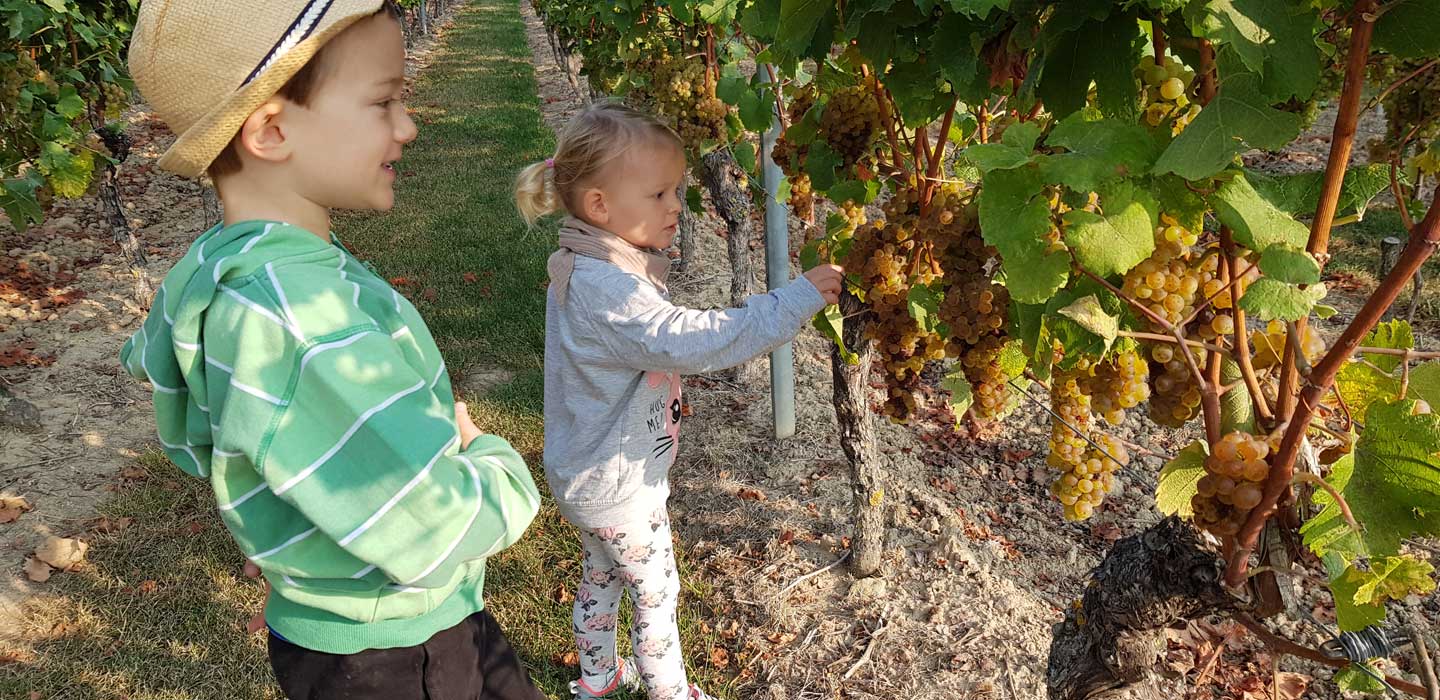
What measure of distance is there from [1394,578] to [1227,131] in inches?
24.3

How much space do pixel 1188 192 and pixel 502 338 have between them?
4934mm

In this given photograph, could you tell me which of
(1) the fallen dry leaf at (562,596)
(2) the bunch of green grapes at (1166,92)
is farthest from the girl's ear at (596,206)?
(1) the fallen dry leaf at (562,596)

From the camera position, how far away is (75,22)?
5387mm

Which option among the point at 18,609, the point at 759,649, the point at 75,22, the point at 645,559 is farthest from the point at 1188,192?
the point at 75,22

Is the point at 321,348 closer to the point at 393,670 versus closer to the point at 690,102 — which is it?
the point at 393,670

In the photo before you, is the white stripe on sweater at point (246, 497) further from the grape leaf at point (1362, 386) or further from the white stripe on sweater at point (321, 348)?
the grape leaf at point (1362, 386)

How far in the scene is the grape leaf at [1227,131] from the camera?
991 millimetres

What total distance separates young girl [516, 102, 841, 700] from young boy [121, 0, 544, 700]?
59cm

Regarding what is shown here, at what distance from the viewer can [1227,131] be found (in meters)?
1.01

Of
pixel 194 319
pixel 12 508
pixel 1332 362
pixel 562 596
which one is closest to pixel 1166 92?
pixel 1332 362

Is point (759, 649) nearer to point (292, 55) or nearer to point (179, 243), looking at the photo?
point (292, 55)

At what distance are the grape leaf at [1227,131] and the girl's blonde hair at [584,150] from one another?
4.46 ft

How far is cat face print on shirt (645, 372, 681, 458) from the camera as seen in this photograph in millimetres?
2217

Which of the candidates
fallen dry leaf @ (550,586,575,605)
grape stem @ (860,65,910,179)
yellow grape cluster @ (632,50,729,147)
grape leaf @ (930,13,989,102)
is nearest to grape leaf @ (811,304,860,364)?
grape stem @ (860,65,910,179)
